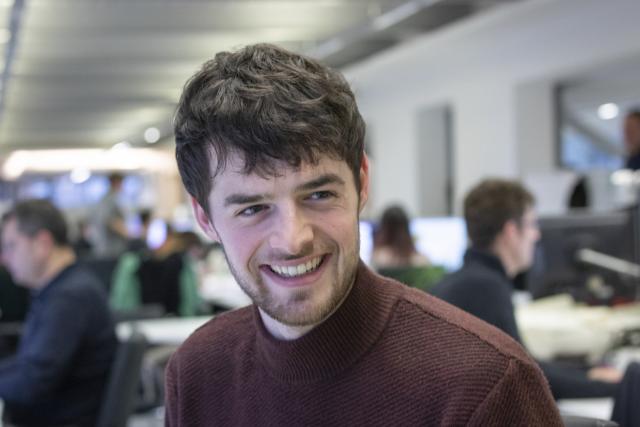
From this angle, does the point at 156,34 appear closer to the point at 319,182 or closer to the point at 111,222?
the point at 111,222

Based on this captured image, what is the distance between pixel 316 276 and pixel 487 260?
69.3 inches

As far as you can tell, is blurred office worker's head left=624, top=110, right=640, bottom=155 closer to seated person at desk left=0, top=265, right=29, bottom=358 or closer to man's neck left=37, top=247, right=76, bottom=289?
man's neck left=37, top=247, right=76, bottom=289

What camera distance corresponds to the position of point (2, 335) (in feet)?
19.9

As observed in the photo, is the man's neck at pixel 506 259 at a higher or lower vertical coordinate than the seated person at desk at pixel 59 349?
higher

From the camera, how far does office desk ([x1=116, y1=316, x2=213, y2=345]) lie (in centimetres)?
469

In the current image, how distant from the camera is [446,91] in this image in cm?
974

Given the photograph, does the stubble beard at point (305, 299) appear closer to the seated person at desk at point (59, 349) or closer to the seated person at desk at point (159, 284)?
the seated person at desk at point (59, 349)

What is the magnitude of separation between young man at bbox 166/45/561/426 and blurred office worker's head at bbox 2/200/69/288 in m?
2.43

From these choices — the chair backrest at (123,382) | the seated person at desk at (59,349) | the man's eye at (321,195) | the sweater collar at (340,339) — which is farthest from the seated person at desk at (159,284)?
the man's eye at (321,195)

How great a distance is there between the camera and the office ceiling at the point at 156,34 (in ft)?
23.0

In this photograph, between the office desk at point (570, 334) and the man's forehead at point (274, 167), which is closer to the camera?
the man's forehead at point (274, 167)

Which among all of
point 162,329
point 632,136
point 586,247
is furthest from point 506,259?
point 632,136

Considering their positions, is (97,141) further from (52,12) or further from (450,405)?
(450,405)

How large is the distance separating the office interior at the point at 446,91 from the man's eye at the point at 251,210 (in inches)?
72.0
